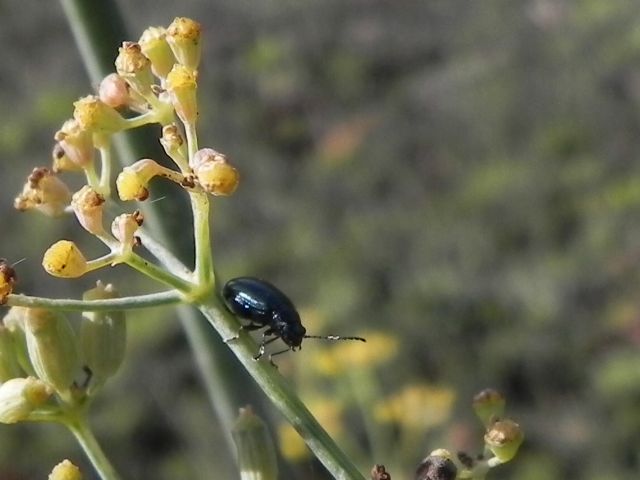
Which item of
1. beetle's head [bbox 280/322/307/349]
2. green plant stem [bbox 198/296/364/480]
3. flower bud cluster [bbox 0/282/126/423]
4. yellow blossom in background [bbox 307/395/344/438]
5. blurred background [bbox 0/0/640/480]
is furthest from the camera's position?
blurred background [bbox 0/0/640/480]

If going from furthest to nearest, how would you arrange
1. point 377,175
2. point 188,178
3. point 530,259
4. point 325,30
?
point 325,30
point 377,175
point 530,259
point 188,178

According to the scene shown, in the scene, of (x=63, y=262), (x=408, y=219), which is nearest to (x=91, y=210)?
(x=63, y=262)

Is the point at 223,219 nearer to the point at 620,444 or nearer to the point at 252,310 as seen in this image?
the point at 620,444

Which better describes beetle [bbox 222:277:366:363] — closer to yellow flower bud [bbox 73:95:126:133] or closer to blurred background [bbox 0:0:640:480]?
yellow flower bud [bbox 73:95:126:133]

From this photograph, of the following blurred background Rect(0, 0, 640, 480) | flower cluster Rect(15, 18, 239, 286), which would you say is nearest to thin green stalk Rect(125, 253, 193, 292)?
flower cluster Rect(15, 18, 239, 286)

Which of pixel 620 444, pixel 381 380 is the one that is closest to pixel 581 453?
pixel 620 444
